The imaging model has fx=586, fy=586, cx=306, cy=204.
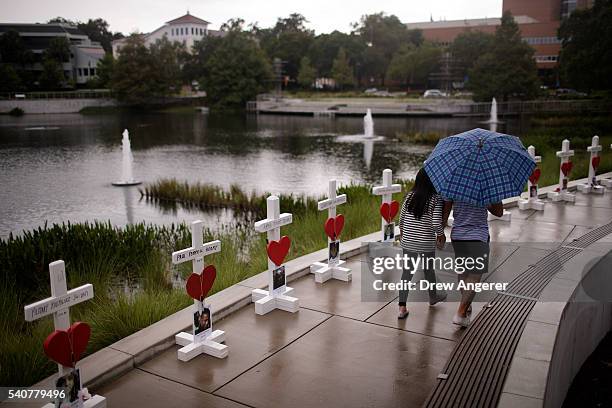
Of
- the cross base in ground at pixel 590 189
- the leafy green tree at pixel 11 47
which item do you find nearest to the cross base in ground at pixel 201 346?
the cross base in ground at pixel 590 189

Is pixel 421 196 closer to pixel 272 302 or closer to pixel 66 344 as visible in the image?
pixel 272 302

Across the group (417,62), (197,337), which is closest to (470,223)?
(197,337)

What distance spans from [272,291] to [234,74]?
66.8 metres

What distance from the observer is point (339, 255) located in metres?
8.12

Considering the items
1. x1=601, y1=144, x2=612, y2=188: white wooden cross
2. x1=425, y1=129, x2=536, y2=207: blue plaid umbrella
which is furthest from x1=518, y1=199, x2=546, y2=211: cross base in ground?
x1=425, y1=129, x2=536, y2=207: blue plaid umbrella

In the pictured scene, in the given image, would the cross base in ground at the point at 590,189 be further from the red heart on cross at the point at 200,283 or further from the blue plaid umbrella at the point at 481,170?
the red heart on cross at the point at 200,283

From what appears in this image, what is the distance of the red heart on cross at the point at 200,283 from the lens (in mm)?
5363

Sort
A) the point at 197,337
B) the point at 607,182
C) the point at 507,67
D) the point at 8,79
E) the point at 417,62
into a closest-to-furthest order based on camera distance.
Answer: the point at 197,337 < the point at 607,182 < the point at 507,67 < the point at 8,79 < the point at 417,62

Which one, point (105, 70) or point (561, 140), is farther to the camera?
point (105, 70)

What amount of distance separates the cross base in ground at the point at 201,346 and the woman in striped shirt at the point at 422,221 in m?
2.00

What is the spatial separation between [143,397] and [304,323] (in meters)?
2.03

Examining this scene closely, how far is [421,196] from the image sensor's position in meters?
5.79

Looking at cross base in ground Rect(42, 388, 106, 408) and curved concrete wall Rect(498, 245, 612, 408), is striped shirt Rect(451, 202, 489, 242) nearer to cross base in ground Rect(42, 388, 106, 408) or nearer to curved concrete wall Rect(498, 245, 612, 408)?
curved concrete wall Rect(498, 245, 612, 408)

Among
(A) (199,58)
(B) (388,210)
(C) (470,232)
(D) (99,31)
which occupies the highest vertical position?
(D) (99,31)
